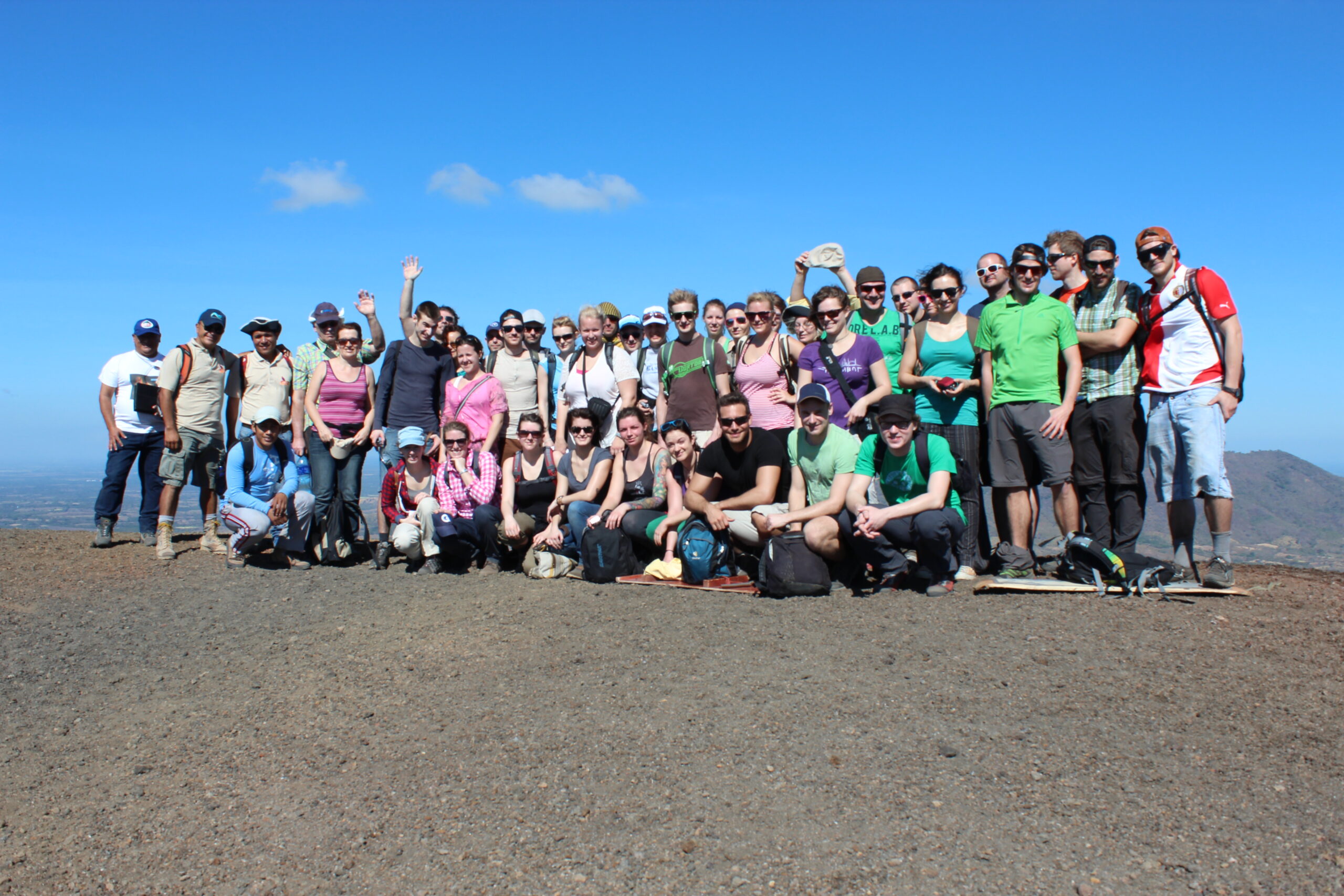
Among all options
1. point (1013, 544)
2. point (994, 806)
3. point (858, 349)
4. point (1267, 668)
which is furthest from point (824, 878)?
point (858, 349)

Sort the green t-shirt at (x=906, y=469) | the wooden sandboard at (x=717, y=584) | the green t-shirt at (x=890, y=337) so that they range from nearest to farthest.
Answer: the green t-shirt at (x=906, y=469) < the wooden sandboard at (x=717, y=584) < the green t-shirt at (x=890, y=337)

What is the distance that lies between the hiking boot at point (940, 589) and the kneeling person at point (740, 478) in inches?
50.5

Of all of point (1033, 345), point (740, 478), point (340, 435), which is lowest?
point (740, 478)

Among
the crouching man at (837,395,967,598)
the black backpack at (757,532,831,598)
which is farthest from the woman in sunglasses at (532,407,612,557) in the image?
the crouching man at (837,395,967,598)

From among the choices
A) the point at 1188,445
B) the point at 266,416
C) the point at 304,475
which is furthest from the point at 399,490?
the point at 1188,445

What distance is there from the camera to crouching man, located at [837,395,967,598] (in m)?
6.22

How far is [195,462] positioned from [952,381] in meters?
7.49

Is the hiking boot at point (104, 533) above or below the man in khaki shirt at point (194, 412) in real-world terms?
below

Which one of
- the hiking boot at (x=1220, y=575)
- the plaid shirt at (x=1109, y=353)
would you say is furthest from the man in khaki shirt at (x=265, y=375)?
the hiking boot at (x=1220, y=575)

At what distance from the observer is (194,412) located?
8641 millimetres

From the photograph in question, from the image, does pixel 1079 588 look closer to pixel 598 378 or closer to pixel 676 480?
pixel 676 480

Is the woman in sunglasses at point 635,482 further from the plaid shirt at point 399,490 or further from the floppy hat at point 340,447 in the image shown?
the floppy hat at point 340,447

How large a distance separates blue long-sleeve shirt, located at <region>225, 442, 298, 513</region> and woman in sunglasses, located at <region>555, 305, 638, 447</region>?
264cm

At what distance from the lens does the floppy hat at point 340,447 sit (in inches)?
325
